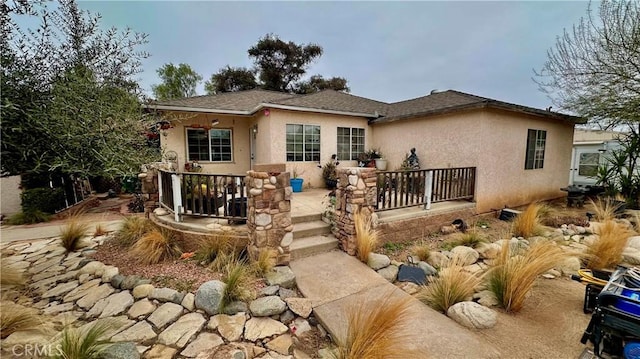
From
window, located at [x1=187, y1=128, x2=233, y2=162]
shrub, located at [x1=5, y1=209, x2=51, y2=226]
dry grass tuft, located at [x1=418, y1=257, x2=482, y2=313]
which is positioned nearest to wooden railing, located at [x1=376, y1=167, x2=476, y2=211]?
dry grass tuft, located at [x1=418, y1=257, x2=482, y2=313]

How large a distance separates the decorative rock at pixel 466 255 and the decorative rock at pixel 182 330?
13.2 ft

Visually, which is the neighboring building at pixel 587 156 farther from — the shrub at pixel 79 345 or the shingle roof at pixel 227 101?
A: the shrub at pixel 79 345

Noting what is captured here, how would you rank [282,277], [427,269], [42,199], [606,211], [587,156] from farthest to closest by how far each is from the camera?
[587,156]
[42,199]
[606,211]
[427,269]
[282,277]

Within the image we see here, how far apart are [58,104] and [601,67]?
11.9 metres

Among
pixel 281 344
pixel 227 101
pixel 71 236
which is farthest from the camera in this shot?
pixel 227 101

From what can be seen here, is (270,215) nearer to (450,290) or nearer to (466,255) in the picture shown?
(450,290)

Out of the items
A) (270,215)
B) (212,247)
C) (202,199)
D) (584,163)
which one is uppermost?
(584,163)

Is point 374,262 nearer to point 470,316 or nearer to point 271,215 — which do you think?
point 470,316

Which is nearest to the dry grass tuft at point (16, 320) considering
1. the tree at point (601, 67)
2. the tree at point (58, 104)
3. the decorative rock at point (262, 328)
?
the tree at point (58, 104)

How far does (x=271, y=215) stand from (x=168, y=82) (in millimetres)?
24811

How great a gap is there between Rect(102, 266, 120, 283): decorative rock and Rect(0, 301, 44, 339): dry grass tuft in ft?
3.77

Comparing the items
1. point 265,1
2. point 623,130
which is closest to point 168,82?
point 265,1

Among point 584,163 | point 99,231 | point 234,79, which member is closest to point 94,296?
point 99,231

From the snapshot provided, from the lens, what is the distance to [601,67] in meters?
7.07
